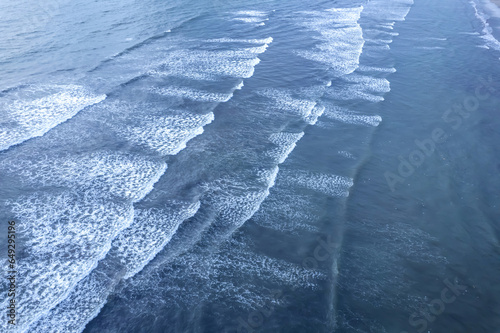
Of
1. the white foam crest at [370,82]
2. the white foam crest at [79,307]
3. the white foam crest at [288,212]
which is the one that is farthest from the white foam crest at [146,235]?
the white foam crest at [370,82]

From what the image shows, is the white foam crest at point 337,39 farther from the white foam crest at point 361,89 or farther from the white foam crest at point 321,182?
the white foam crest at point 321,182

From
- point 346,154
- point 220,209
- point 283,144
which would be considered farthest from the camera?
point 283,144

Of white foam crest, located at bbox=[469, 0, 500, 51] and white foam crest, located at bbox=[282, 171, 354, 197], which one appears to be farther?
white foam crest, located at bbox=[469, 0, 500, 51]

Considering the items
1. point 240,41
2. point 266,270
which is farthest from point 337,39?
point 266,270

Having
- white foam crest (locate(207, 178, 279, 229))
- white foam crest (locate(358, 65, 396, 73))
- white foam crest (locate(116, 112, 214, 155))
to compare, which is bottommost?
white foam crest (locate(358, 65, 396, 73))

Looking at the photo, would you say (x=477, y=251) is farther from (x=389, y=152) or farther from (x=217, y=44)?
(x=217, y=44)

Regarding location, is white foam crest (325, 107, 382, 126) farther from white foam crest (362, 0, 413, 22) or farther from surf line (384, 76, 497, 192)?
white foam crest (362, 0, 413, 22)

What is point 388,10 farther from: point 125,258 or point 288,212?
point 125,258

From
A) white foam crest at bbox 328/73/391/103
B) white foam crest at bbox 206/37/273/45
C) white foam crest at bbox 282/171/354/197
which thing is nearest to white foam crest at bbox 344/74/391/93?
white foam crest at bbox 328/73/391/103
